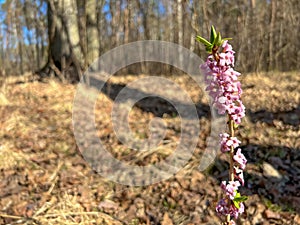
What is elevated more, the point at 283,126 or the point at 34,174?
the point at 283,126

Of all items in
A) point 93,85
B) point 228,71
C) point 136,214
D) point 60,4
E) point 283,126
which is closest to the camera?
point 228,71

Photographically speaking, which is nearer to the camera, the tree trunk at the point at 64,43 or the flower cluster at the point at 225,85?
the flower cluster at the point at 225,85

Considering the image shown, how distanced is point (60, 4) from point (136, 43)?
5756 millimetres

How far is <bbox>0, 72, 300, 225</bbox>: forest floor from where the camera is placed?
3.03m

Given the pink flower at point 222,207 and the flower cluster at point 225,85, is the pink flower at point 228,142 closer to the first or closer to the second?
the flower cluster at point 225,85

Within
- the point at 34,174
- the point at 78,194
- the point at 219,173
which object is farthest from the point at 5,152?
the point at 219,173

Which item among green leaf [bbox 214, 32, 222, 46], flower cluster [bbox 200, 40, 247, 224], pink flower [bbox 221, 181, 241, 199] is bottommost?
pink flower [bbox 221, 181, 241, 199]

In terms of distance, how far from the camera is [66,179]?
360 cm

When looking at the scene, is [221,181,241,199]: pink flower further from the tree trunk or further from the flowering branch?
the tree trunk

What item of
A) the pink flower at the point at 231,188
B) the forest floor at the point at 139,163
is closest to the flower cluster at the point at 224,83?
the pink flower at the point at 231,188

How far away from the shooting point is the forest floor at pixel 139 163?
3.03 metres

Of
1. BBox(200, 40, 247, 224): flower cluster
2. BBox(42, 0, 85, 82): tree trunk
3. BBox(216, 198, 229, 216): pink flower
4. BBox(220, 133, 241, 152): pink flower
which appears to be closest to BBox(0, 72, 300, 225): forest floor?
BBox(216, 198, 229, 216): pink flower

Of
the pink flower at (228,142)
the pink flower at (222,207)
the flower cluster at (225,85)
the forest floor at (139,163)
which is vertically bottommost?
the forest floor at (139,163)

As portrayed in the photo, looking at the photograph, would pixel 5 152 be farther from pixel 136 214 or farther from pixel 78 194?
pixel 136 214
